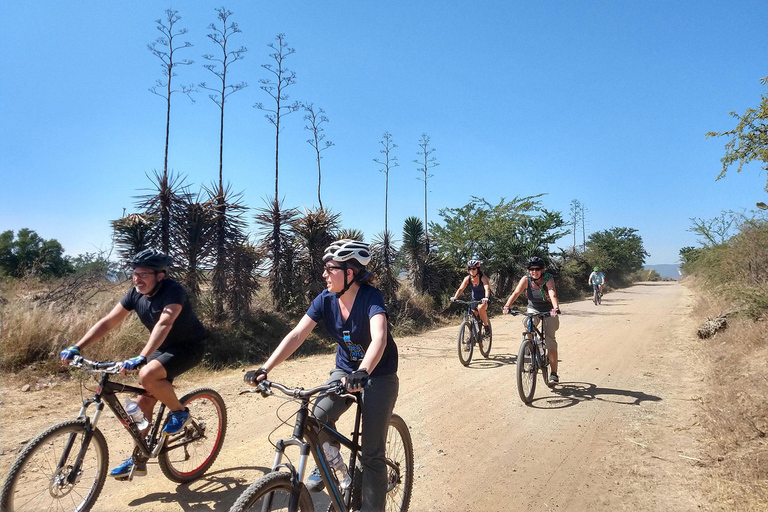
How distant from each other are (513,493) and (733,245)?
21.8m

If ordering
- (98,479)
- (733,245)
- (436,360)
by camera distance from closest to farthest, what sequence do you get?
1. (98,479)
2. (436,360)
3. (733,245)

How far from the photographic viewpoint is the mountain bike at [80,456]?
3.11 m

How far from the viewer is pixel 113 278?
35.5ft

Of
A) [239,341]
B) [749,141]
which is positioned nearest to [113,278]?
[239,341]

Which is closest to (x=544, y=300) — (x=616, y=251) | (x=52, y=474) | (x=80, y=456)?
(x=80, y=456)

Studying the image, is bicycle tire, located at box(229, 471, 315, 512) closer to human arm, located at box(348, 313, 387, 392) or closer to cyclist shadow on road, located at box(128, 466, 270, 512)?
human arm, located at box(348, 313, 387, 392)

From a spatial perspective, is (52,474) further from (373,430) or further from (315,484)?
(373,430)

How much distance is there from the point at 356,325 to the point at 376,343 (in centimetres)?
30

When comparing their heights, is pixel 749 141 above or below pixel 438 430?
above

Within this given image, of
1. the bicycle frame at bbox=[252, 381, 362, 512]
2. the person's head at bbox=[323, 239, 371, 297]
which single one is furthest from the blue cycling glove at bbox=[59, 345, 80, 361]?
the person's head at bbox=[323, 239, 371, 297]

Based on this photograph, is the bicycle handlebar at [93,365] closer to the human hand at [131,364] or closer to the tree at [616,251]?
the human hand at [131,364]

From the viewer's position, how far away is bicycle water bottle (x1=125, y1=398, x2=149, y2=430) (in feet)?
11.7

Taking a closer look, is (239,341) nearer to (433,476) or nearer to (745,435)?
(433,476)

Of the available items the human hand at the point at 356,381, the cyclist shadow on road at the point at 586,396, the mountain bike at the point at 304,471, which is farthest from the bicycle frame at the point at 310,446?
the cyclist shadow on road at the point at 586,396
